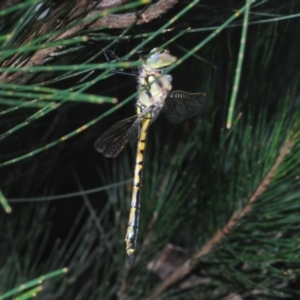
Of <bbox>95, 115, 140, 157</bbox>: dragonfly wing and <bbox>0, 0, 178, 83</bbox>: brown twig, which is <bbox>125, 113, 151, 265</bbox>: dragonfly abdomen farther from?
<bbox>0, 0, 178, 83</bbox>: brown twig

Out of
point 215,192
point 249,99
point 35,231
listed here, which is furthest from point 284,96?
point 35,231

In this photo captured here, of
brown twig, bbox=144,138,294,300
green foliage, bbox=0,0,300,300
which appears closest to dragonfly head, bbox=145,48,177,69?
green foliage, bbox=0,0,300,300

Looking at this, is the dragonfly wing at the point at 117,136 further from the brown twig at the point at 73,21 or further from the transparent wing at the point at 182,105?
the brown twig at the point at 73,21

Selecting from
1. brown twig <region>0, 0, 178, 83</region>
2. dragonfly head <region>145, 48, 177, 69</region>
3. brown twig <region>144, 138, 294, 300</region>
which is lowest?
brown twig <region>144, 138, 294, 300</region>

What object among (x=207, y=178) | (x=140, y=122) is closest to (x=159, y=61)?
(x=140, y=122)

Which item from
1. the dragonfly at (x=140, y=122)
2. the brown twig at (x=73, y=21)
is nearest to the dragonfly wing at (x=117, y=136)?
the dragonfly at (x=140, y=122)

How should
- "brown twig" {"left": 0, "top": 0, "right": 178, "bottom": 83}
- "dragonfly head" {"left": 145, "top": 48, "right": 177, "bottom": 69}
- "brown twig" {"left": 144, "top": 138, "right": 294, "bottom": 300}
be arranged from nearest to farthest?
1. "brown twig" {"left": 0, "top": 0, "right": 178, "bottom": 83}
2. "dragonfly head" {"left": 145, "top": 48, "right": 177, "bottom": 69}
3. "brown twig" {"left": 144, "top": 138, "right": 294, "bottom": 300}
